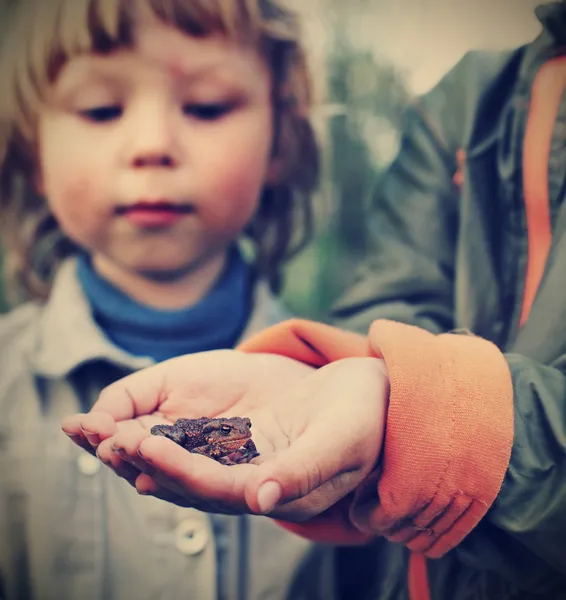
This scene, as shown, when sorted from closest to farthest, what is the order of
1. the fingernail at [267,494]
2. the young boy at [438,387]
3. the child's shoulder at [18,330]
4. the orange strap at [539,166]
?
the fingernail at [267,494]
the young boy at [438,387]
the orange strap at [539,166]
the child's shoulder at [18,330]

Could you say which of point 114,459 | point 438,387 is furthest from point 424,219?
point 114,459

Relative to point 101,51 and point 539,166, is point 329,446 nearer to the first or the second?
point 539,166

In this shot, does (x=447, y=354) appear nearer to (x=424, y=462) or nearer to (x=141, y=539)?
(x=424, y=462)

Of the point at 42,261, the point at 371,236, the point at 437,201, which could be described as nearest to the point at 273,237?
the point at 371,236

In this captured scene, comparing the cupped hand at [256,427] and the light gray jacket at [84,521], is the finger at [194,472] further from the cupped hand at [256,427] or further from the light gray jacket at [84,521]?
the light gray jacket at [84,521]

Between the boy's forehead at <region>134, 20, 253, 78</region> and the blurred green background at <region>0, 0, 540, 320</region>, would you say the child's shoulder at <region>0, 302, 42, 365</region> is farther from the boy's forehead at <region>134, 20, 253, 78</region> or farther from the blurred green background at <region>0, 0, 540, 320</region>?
the boy's forehead at <region>134, 20, 253, 78</region>

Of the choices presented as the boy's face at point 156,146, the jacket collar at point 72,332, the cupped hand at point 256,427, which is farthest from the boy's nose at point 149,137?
the cupped hand at point 256,427

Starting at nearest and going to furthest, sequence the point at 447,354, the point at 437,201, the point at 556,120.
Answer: the point at 447,354 → the point at 556,120 → the point at 437,201
